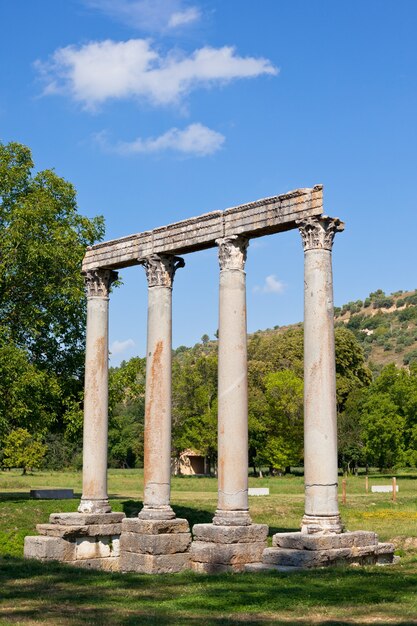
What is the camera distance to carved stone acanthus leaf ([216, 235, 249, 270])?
22.5 m

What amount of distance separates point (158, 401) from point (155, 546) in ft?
13.1

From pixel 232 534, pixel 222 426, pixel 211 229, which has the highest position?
pixel 211 229

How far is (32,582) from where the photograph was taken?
19.6 m

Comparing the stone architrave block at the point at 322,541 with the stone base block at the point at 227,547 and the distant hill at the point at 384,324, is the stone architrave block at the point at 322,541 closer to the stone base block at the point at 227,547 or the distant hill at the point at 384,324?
the stone base block at the point at 227,547

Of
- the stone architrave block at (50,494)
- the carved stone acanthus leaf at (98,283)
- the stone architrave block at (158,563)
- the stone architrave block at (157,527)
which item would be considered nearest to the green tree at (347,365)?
→ the stone architrave block at (50,494)

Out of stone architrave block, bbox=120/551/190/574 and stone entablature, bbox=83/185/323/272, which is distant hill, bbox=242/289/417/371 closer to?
stone entablature, bbox=83/185/323/272

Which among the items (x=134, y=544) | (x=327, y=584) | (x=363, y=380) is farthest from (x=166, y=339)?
(x=363, y=380)

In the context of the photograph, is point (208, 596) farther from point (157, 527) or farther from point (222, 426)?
point (157, 527)

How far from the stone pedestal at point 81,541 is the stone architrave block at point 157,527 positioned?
2028mm

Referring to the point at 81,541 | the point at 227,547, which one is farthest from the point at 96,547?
the point at 227,547

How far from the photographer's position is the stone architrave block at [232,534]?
21.1m

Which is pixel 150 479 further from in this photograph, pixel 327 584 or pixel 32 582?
pixel 327 584

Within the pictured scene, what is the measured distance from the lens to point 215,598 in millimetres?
16031

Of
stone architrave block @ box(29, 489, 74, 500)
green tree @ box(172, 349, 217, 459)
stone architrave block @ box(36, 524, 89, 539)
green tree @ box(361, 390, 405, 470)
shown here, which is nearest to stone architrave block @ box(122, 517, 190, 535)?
stone architrave block @ box(36, 524, 89, 539)
